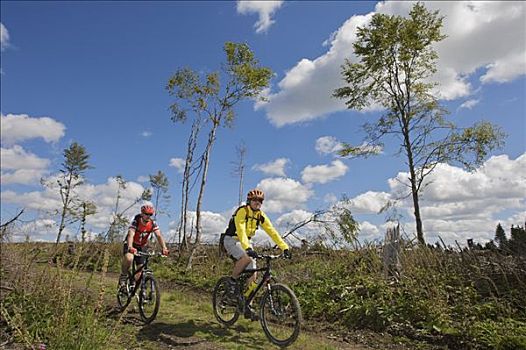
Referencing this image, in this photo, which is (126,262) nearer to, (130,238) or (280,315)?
(130,238)

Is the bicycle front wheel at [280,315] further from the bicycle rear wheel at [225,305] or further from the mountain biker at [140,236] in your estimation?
the mountain biker at [140,236]

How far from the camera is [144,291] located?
8453 millimetres

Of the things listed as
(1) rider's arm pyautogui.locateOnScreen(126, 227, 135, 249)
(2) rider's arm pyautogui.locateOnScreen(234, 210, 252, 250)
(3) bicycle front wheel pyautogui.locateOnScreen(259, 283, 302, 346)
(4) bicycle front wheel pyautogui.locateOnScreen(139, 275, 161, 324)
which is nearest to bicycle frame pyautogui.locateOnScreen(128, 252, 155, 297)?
(4) bicycle front wheel pyautogui.locateOnScreen(139, 275, 161, 324)

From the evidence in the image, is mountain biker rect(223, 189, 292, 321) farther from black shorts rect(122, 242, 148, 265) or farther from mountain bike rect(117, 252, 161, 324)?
black shorts rect(122, 242, 148, 265)

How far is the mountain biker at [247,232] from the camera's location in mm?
7797

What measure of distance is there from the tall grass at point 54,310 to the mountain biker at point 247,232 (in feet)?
8.11

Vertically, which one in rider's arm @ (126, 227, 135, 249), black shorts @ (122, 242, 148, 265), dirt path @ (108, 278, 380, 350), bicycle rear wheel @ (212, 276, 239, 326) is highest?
rider's arm @ (126, 227, 135, 249)

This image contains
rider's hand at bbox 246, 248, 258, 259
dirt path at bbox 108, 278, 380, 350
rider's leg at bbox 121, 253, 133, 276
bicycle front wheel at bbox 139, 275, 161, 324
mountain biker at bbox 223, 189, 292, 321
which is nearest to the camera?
dirt path at bbox 108, 278, 380, 350

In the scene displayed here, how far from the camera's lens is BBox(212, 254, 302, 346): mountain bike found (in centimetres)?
692

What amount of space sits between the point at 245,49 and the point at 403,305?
41.5ft

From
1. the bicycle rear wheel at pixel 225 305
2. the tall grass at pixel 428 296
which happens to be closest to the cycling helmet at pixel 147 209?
the bicycle rear wheel at pixel 225 305

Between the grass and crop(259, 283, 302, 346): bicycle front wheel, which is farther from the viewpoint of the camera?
crop(259, 283, 302, 346): bicycle front wheel

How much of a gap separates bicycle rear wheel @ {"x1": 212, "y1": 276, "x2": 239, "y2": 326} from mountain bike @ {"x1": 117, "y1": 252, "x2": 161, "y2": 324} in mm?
1187

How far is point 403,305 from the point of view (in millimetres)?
8664
